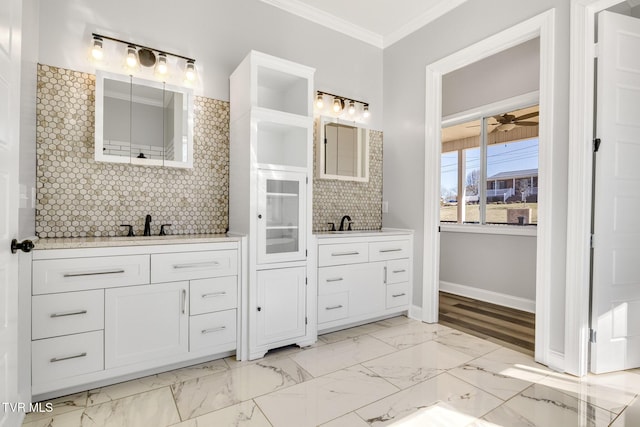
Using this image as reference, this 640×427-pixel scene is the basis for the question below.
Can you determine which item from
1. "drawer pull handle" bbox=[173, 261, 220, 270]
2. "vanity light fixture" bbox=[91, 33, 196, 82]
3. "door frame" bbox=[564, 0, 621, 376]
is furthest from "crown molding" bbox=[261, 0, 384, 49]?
"drawer pull handle" bbox=[173, 261, 220, 270]

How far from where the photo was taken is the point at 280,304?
2598 mm

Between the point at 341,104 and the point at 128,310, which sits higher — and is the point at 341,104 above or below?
above

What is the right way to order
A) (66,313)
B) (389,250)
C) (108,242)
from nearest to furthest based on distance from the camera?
(66,313), (108,242), (389,250)

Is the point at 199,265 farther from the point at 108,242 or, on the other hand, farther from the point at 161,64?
the point at 161,64

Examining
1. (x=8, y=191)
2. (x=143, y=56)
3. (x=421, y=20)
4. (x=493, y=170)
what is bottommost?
(x=8, y=191)

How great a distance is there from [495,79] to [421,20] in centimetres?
133

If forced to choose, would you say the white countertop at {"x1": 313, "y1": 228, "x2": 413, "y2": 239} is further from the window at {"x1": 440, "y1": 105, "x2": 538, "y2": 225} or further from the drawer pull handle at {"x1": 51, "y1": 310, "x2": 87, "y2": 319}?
the drawer pull handle at {"x1": 51, "y1": 310, "x2": 87, "y2": 319}

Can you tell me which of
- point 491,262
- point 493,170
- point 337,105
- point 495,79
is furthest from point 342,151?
point 491,262

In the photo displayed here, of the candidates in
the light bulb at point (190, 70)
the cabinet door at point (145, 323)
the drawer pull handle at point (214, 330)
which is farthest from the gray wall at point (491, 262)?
the light bulb at point (190, 70)

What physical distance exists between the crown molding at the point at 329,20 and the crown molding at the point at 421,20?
0.15 metres

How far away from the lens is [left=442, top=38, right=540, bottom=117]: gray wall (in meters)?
3.69

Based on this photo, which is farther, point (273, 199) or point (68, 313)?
point (273, 199)

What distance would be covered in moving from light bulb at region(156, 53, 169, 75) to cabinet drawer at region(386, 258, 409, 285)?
2.62 metres

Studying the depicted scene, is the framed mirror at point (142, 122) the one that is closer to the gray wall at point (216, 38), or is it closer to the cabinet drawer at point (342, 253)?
the gray wall at point (216, 38)
